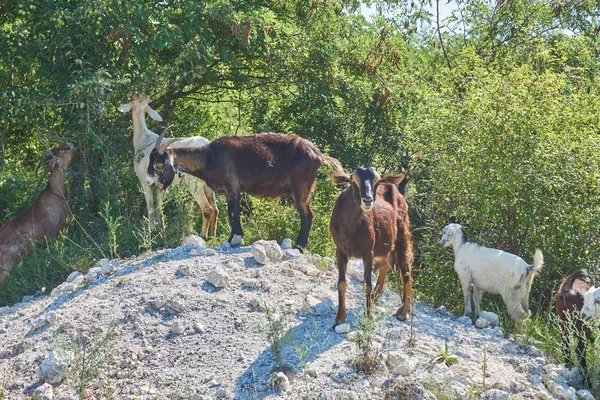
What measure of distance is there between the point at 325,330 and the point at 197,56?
5.01m

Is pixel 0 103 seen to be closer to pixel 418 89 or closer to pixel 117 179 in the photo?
pixel 117 179

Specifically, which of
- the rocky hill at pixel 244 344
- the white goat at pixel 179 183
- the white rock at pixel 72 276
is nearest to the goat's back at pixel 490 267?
the rocky hill at pixel 244 344

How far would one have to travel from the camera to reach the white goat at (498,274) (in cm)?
926

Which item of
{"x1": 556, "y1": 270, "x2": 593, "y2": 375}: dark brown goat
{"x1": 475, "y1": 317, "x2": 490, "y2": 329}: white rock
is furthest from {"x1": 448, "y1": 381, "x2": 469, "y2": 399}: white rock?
{"x1": 475, "y1": 317, "x2": 490, "y2": 329}: white rock

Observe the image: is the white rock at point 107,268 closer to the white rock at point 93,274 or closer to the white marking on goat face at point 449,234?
the white rock at point 93,274

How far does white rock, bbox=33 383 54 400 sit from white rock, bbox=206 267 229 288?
1920 millimetres

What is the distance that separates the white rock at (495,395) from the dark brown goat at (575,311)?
1027 millimetres

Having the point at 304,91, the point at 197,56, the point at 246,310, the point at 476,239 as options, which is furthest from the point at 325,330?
the point at 304,91

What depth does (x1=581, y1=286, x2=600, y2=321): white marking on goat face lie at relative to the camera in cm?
781

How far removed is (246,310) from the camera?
319 inches

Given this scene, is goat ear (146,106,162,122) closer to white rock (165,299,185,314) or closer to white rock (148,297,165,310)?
white rock (148,297,165,310)

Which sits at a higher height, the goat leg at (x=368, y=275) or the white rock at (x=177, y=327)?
the goat leg at (x=368, y=275)

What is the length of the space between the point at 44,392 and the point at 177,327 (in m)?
1.31

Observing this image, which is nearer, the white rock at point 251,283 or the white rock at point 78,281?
the white rock at point 251,283
